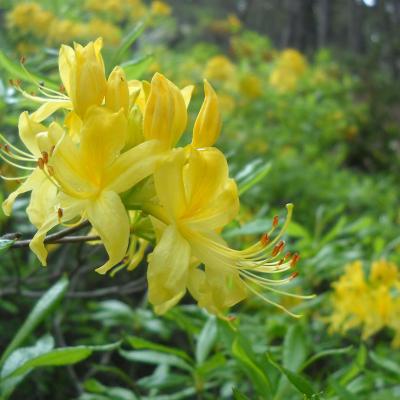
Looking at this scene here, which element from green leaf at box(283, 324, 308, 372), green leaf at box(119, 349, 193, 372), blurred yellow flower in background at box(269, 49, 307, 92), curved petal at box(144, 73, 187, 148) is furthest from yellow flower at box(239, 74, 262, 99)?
curved petal at box(144, 73, 187, 148)

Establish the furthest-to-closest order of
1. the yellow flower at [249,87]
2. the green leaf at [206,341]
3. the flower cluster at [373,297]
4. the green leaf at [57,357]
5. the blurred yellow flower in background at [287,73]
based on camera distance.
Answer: the blurred yellow flower in background at [287,73] < the yellow flower at [249,87] < the flower cluster at [373,297] < the green leaf at [206,341] < the green leaf at [57,357]

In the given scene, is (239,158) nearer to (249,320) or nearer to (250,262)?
(249,320)

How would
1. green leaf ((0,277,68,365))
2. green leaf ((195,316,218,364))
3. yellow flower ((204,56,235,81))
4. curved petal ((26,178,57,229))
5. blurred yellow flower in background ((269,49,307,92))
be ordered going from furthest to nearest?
blurred yellow flower in background ((269,49,307,92))
yellow flower ((204,56,235,81))
green leaf ((195,316,218,364))
green leaf ((0,277,68,365))
curved petal ((26,178,57,229))

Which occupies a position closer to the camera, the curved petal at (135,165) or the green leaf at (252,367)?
the curved petal at (135,165)

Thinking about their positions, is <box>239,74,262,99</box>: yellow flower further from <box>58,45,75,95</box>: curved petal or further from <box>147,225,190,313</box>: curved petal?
<box>147,225,190,313</box>: curved petal

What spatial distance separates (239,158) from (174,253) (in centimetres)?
339

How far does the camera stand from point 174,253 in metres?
0.83

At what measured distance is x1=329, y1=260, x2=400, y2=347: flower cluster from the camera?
1856 millimetres

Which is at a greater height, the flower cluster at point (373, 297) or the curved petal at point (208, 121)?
the curved petal at point (208, 121)

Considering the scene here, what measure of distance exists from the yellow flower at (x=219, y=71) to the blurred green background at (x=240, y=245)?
0.02 meters

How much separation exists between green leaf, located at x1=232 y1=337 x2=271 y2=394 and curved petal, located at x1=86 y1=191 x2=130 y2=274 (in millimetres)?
426

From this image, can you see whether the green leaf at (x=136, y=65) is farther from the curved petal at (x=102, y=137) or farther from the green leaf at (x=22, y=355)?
the green leaf at (x=22, y=355)

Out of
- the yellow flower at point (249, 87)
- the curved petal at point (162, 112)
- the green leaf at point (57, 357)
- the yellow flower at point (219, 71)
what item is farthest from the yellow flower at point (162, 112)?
the yellow flower at point (219, 71)

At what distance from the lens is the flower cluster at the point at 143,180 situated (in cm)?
81
